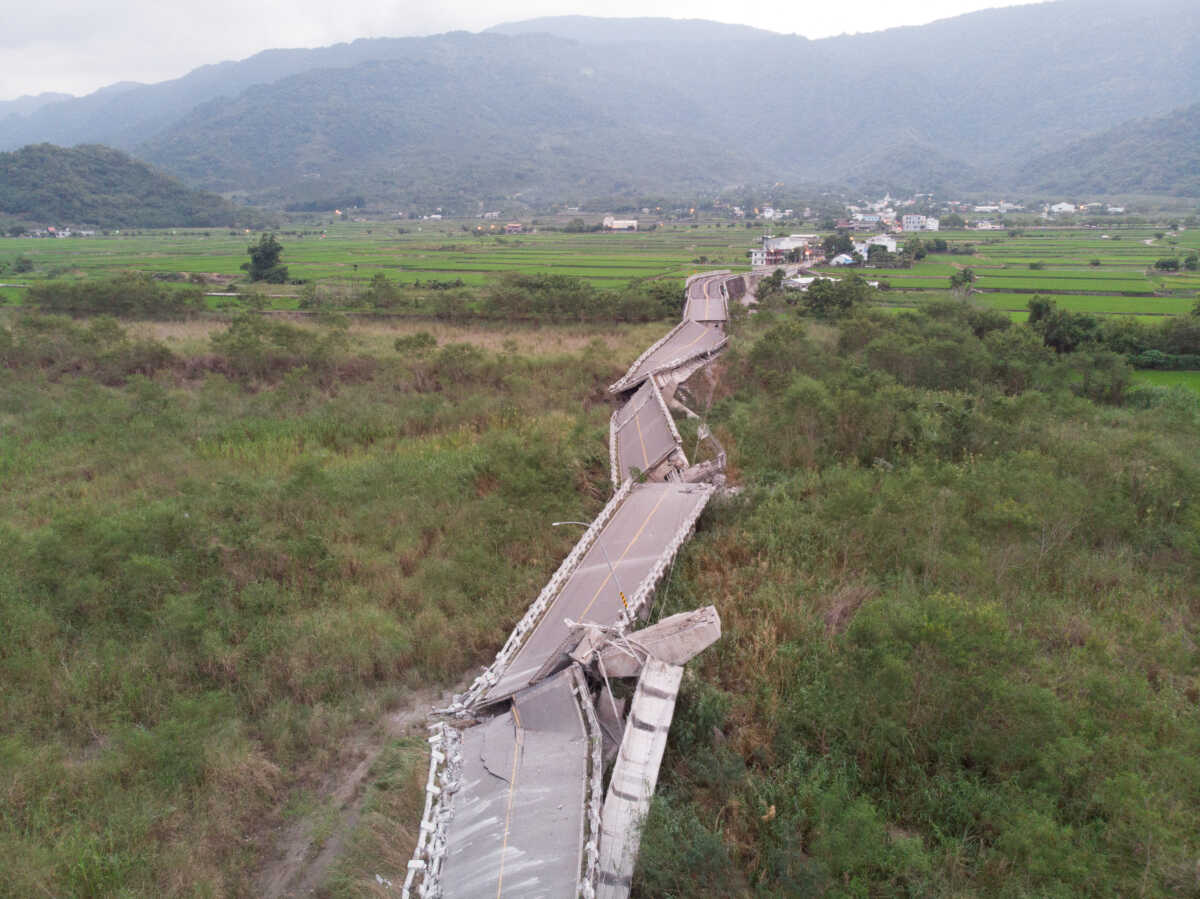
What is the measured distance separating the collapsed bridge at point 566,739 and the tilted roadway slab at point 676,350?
15.8 m

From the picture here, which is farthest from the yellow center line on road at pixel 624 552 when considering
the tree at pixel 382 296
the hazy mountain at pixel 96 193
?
the hazy mountain at pixel 96 193

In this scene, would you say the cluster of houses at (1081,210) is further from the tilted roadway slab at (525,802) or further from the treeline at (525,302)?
the tilted roadway slab at (525,802)

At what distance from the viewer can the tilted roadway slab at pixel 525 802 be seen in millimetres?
9328

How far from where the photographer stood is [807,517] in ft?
64.7

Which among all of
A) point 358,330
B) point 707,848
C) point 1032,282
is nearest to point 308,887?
point 707,848

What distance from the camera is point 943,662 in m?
11.6

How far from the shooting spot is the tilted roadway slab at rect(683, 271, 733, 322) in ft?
157

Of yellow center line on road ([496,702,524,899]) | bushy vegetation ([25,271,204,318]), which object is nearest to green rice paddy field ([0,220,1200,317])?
bushy vegetation ([25,271,204,318])

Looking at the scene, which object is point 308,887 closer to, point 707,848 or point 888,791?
point 707,848

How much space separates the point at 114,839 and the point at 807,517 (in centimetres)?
1684

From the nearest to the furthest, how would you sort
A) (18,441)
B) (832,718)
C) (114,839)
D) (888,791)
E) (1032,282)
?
(114,839), (888,791), (832,718), (18,441), (1032,282)

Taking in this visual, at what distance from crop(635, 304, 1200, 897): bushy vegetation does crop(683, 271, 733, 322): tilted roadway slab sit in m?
23.3

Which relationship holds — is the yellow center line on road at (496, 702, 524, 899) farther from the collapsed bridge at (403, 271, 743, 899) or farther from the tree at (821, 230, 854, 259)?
the tree at (821, 230, 854, 259)

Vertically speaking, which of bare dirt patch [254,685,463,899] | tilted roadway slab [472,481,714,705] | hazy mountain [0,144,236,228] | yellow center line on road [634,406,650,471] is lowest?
bare dirt patch [254,685,463,899]
